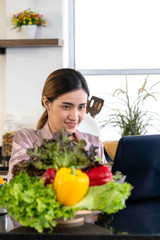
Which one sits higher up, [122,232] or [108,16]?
[108,16]

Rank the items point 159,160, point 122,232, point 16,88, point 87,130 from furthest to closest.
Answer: point 16,88 → point 87,130 → point 159,160 → point 122,232

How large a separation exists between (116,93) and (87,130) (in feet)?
2.29

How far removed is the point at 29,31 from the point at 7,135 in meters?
0.82

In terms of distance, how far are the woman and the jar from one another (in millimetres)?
1489

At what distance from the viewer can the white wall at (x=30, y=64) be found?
3652 mm

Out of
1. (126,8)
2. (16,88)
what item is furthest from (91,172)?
(126,8)

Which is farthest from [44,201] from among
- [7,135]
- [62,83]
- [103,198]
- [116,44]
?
[116,44]

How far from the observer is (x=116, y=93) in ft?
12.6

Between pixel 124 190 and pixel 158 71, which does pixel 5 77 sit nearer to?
pixel 158 71

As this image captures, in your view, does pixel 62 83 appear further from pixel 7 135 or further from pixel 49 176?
pixel 7 135

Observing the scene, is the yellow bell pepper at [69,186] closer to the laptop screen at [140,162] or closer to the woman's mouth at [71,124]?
the laptop screen at [140,162]

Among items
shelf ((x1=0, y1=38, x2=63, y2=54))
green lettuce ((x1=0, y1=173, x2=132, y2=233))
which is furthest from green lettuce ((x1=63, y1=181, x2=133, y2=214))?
shelf ((x1=0, y1=38, x2=63, y2=54))

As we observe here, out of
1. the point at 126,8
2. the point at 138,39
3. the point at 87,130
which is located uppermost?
the point at 126,8

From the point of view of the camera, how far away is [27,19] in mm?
3525
